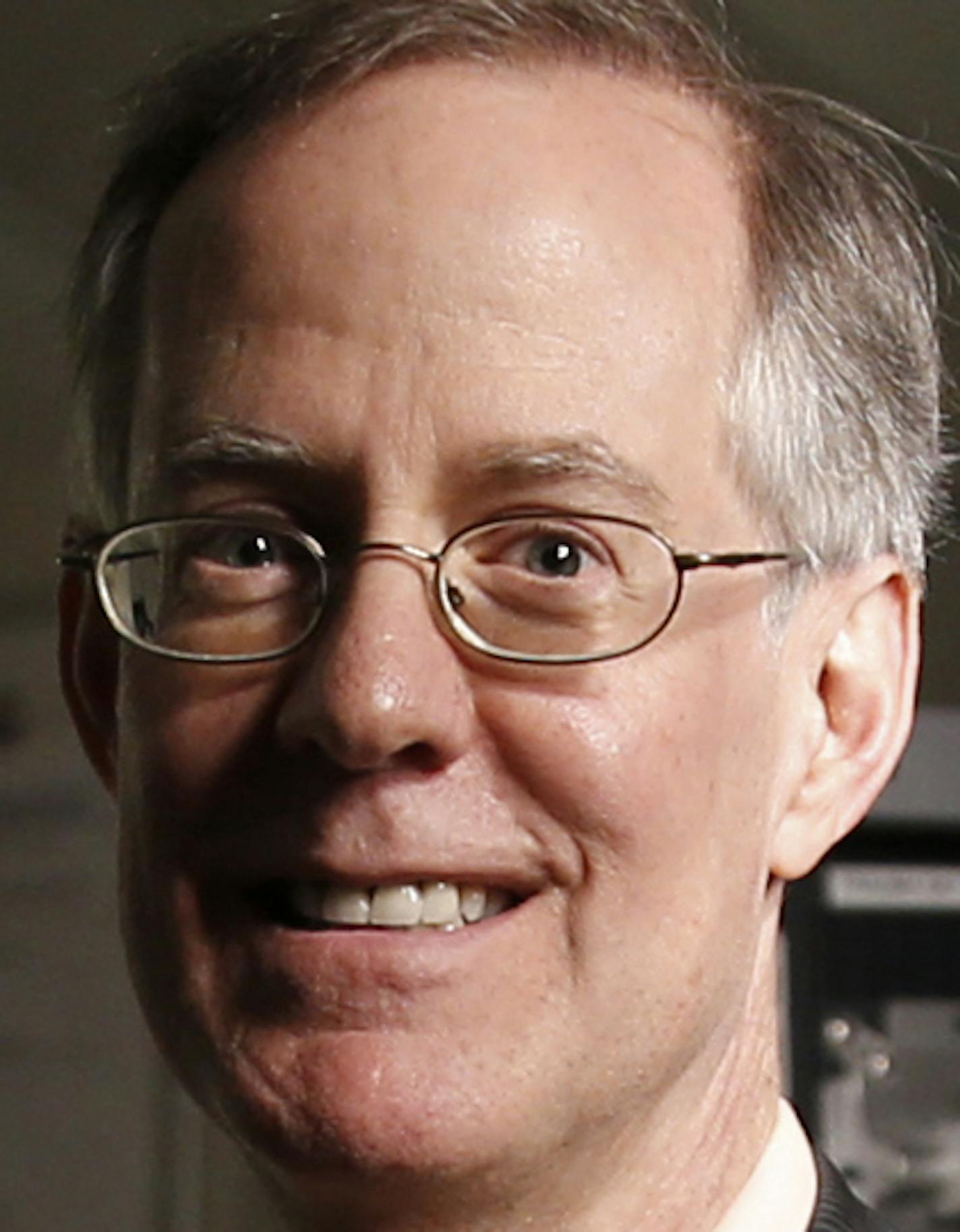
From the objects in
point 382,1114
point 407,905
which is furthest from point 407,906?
point 382,1114

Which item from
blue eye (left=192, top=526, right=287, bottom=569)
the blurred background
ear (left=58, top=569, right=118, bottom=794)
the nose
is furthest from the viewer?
the blurred background

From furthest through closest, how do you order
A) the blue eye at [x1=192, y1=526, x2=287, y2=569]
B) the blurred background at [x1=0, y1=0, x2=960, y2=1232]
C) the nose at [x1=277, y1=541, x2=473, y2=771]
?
the blurred background at [x1=0, y1=0, x2=960, y2=1232] < the blue eye at [x1=192, y1=526, x2=287, y2=569] < the nose at [x1=277, y1=541, x2=473, y2=771]

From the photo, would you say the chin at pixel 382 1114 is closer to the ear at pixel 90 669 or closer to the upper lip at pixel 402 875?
the upper lip at pixel 402 875

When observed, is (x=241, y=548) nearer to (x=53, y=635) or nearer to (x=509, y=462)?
(x=509, y=462)

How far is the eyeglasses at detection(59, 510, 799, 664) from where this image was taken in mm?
1136

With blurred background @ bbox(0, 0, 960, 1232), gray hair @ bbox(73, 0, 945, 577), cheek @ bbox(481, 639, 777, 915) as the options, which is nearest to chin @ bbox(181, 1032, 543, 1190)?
cheek @ bbox(481, 639, 777, 915)

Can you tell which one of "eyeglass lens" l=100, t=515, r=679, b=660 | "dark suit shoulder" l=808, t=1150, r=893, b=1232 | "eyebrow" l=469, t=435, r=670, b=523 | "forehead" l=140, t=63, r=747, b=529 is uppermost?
"forehead" l=140, t=63, r=747, b=529

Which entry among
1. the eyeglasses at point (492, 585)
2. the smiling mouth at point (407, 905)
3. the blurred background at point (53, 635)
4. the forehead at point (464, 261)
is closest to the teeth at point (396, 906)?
the smiling mouth at point (407, 905)

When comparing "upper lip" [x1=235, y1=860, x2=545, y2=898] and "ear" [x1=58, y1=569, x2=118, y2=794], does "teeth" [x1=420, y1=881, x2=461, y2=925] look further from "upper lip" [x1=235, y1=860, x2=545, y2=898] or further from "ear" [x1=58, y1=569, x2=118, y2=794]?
"ear" [x1=58, y1=569, x2=118, y2=794]

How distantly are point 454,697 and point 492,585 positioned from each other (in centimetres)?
7

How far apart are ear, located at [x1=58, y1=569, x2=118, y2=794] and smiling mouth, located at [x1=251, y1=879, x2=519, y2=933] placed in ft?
0.93

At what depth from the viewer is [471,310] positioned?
114cm

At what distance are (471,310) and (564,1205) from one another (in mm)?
476

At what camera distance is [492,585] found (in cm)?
114
